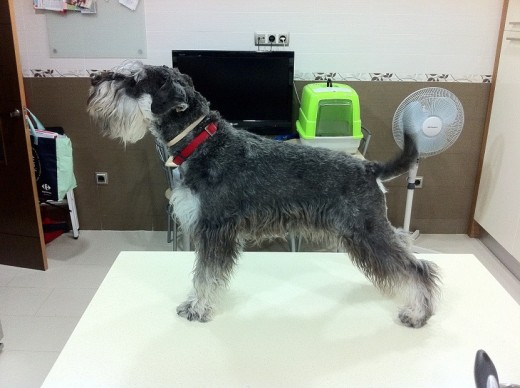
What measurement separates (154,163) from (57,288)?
3.74 feet

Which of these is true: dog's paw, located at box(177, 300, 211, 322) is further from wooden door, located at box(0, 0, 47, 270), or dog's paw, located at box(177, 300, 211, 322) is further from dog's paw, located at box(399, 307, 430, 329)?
wooden door, located at box(0, 0, 47, 270)

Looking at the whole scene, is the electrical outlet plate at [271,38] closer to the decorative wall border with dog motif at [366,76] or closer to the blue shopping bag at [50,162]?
the decorative wall border with dog motif at [366,76]

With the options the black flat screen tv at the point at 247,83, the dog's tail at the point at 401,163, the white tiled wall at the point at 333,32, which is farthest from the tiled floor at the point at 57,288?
the dog's tail at the point at 401,163

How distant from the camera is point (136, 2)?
3215 millimetres

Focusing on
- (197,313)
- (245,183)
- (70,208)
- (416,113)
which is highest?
(416,113)

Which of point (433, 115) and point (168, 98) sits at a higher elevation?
point (168, 98)

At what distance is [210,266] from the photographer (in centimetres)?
161

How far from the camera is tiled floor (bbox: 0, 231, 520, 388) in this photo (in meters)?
2.38

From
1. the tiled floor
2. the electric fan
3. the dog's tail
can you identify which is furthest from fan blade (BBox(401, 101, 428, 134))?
the dog's tail

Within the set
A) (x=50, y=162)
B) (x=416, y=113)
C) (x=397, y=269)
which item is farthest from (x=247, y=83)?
(x=397, y=269)

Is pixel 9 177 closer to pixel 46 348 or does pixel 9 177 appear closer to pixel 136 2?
pixel 46 348

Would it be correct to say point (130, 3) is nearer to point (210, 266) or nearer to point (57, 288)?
point (57, 288)

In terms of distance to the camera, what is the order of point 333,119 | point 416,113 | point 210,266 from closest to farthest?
1. point 210,266
2. point 416,113
3. point 333,119

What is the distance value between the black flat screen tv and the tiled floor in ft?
3.14
